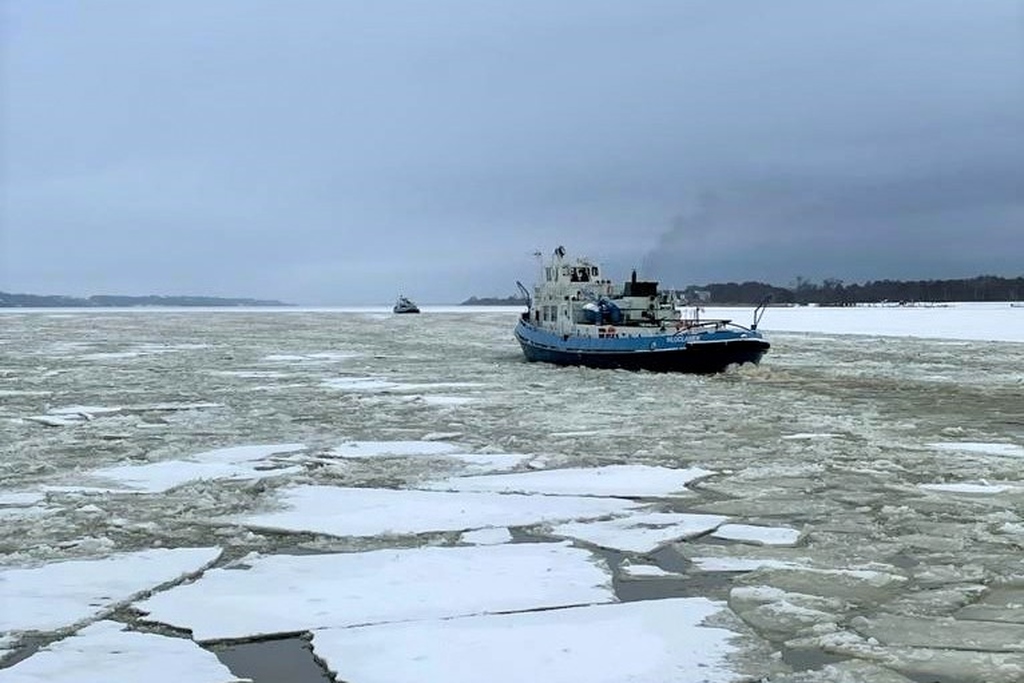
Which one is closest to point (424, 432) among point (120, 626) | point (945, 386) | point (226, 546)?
point (226, 546)

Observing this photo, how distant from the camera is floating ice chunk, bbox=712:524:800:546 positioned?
6145mm

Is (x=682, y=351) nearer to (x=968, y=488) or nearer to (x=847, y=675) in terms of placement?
(x=968, y=488)

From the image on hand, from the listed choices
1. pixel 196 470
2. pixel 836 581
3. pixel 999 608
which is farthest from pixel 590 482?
pixel 999 608

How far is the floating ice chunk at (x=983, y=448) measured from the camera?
9978 mm

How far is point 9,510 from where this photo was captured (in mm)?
7039

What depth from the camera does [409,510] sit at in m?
7.08

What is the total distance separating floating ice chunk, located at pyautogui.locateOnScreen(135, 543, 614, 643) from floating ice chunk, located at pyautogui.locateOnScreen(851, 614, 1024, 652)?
128 cm

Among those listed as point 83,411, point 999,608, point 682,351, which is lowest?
point 83,411

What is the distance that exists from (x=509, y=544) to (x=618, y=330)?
18437 millimetres

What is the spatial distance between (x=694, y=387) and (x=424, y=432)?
883cm

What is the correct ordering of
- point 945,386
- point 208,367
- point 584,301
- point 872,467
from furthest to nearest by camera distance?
point 584,301 < point 208,367 < point 945,386 < point 872,467

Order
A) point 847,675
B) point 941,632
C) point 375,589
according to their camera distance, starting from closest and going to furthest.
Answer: point 847,675 < point 941,632 < point 375,589

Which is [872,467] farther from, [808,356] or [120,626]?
[808,356]

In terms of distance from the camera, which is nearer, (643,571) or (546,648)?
(546,648)
